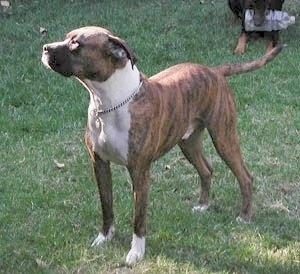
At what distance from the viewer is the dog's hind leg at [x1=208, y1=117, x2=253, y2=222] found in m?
5.33

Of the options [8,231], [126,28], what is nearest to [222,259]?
[8,231]

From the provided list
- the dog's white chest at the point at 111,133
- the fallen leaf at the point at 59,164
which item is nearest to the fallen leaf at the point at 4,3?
the fallen leaf at the point at 59,164

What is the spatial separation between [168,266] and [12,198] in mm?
1492

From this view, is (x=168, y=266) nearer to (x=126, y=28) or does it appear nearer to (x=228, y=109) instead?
(x=228, y=109)

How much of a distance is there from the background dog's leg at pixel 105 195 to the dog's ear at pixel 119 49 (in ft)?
2.25

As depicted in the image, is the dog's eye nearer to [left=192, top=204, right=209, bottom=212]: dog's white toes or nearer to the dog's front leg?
the dog's front leg

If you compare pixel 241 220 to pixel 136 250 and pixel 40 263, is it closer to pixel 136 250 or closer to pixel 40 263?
pixel 136 250

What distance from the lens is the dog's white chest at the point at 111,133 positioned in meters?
4.60

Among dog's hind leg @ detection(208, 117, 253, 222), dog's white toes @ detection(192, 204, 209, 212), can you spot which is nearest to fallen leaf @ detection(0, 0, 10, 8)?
dog's white toes @ detection(192, 204, 209, 212)

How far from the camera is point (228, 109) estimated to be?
17.5 ft

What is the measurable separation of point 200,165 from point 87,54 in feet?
5.18

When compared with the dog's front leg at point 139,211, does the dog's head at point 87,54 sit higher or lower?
higher

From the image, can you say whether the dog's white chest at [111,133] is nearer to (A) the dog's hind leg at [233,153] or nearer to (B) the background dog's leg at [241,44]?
(A) the dog's hind leg at [233,153]

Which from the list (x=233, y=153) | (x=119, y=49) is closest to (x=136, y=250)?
(x=233, y=153)
